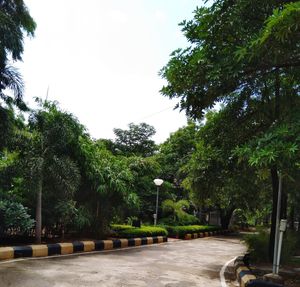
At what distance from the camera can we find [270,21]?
5238 millimetres

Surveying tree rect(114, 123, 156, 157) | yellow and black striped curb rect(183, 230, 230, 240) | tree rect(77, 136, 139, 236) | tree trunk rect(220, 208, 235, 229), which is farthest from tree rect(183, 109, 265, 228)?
tree rect(114, 123, 156, 157)

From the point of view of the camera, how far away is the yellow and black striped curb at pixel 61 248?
910cm

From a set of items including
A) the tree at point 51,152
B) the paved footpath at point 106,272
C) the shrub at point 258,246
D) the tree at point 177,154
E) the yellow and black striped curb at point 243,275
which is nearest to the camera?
the paved footpath at point 106,272

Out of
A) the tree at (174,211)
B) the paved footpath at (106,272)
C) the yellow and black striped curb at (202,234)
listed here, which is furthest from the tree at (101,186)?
the tree at (174,211)

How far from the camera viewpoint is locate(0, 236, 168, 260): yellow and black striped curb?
910cm

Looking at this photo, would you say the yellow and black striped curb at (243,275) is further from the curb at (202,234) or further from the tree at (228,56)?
the curb at (202,234)

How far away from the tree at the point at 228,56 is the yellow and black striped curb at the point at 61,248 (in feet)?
16.8

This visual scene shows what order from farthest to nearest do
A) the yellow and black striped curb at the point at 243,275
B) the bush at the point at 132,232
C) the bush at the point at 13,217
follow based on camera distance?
the bush at the point at 132,232 → the bush at the point at 13,217 → the yellow and black striped curb at the point at 243,275

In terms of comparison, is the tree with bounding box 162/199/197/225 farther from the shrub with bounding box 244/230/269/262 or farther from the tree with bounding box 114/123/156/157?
the tree with bounding box 114/123/156/157

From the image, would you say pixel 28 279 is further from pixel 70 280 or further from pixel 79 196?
pixel 79 196

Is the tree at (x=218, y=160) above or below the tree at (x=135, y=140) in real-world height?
below

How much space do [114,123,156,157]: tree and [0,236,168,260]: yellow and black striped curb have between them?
2177 centimetres

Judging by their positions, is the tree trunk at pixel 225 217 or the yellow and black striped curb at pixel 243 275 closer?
the yellow and black striped curb at pixel 243 275

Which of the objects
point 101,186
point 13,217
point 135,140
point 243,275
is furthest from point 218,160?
point 135,140
